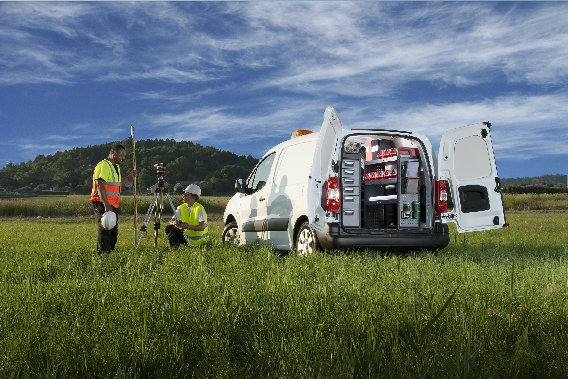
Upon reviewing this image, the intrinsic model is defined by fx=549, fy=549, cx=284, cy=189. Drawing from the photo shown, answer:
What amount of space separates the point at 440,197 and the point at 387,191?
0.84 m

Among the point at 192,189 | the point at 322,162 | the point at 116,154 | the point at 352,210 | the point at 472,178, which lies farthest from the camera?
the point at 192,189

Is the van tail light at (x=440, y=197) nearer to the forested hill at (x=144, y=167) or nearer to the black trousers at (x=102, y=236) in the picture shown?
the black trousers at (x=102, y=236)

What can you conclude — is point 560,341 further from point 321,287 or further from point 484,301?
point 321,287

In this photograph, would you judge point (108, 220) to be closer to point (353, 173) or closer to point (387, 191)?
point (353, 173)

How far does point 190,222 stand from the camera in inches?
412

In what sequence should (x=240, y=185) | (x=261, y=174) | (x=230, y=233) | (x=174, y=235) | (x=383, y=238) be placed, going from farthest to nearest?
(x=230, y=233) < (x=174, y=235) < (x=261, y=174) < (x=240, y=185) < (x=383, y=238)

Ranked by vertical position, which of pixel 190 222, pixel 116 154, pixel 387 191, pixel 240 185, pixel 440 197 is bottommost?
pixel 190 222

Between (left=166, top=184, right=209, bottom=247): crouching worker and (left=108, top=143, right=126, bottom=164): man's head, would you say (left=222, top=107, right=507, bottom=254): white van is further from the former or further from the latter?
(left=108, top=143, right=126, bottom=164): man's head

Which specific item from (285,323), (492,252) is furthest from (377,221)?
(285,323)

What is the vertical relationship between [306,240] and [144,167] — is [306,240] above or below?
below

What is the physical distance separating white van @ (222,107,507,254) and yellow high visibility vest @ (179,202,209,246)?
5.75 feet

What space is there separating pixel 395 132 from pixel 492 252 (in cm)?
318

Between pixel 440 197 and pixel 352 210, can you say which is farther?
pixel 440 197

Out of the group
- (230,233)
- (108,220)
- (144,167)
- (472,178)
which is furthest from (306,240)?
(144,167)
